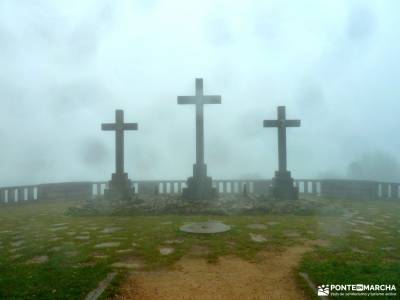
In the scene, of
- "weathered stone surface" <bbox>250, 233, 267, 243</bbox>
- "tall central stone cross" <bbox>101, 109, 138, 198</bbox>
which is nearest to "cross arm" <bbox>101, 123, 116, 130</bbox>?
"tall central stone cross" <bbox>101, 109, 138, 198</bbox>

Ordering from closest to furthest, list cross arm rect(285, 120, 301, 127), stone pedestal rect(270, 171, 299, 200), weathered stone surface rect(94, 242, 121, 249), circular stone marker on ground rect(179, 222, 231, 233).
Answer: weathered stone surface rect(94, 242, 121, 249), circular stone marker on ground rect(179, 222, 231, 233), stone pedestal rect(270, 171, 299, 200), cross arm rect(285, 120, 301, 127)

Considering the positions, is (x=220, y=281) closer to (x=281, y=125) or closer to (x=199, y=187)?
(x=199, y=187)

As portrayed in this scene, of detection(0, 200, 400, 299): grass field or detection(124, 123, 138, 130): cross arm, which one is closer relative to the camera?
detection(0, 200, 400, 299): grass field

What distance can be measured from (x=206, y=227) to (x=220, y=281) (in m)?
→ 3.84

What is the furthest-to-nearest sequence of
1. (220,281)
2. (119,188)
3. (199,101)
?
(119,188), (199,101), (220,281)

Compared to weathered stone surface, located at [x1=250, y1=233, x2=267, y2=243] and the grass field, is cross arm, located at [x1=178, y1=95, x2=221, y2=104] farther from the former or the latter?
weathered stone surface, located at [x1=250, y1=233, x2=267, y2=243]

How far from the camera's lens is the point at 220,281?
15.8 ft

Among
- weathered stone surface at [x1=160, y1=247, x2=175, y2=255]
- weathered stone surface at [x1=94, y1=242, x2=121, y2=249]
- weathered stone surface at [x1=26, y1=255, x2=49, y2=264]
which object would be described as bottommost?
weathered stone surface at [x1=26, y1=255, x2=49, y2=264]

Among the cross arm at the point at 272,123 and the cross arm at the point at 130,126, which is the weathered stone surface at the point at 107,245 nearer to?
the cross arm at the point at 130,126

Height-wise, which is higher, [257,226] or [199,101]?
[199,101]

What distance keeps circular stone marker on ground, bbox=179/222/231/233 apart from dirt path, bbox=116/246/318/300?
7.64 feet

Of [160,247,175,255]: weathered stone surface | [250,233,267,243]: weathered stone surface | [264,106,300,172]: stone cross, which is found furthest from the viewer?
[264,106,300,172]: stone cross

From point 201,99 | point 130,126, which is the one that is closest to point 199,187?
point 201,99

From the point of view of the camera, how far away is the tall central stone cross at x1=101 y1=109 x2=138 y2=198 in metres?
14.8
